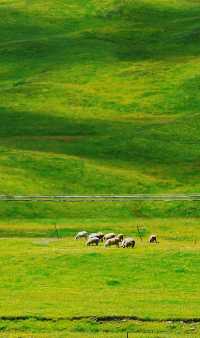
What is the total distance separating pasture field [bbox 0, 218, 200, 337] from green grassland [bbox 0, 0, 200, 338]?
7 centimetres

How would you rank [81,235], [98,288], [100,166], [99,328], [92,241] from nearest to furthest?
[99,328] < [98,288] < [92,241] < [81,235] < [100,166]

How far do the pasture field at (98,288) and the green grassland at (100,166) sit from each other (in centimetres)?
7

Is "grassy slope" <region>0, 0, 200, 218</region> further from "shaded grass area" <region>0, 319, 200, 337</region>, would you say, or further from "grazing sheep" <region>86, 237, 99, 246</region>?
"shaded grass area" <region>0, 319, 200, 337</region>

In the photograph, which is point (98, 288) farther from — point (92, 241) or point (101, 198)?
point (101, 198)

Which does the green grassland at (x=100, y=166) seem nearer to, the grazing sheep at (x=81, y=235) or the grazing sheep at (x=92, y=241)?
the grazing sheep at (x=92, y=241)

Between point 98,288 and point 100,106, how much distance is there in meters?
89.8

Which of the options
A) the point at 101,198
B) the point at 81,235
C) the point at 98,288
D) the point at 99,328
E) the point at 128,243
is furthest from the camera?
the point at 101,198

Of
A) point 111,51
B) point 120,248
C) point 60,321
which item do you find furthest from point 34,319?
point 111,51

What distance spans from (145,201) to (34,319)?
45443mm

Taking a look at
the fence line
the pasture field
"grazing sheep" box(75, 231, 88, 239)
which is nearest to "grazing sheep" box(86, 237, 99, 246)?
the pasture field

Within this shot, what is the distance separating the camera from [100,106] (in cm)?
13825

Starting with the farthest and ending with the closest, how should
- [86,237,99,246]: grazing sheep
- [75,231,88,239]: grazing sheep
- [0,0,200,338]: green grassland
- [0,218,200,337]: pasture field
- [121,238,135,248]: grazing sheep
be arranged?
[75,231,88,239]: grazing sheep → [86,237,99,246]: grazing sheep → [121,238,135,248]: grazing sheep → [0,0,200,338]: green grassland → [0,218,200,337]: pasture field

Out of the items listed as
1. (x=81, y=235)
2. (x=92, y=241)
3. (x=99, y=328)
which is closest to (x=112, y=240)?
(x=92, y=241)

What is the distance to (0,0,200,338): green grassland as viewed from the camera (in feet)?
146
